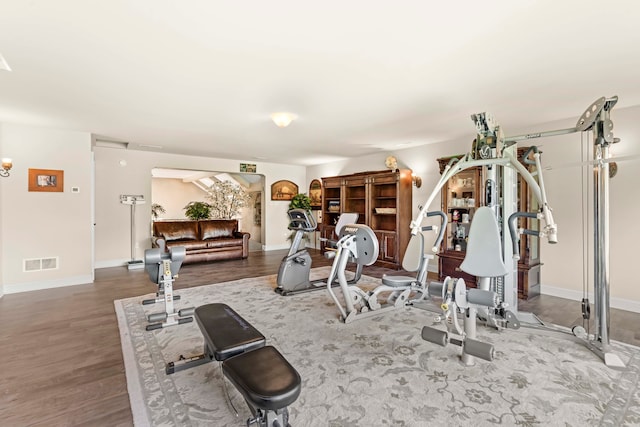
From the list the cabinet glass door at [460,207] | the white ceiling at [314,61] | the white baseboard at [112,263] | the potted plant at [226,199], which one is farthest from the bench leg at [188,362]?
the potted plant at [226,199]

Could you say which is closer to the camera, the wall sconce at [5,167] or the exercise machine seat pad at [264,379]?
the exercise machine seat pad at [264,379]

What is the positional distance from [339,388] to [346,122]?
337 centimetres

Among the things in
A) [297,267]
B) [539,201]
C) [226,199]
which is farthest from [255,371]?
[226,199]

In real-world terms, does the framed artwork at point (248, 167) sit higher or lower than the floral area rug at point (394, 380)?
higher

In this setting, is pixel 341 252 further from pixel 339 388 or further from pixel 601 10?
pixel 601 10

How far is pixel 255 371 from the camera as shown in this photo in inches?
54.7

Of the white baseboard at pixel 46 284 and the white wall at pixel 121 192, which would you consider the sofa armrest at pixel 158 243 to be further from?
the white baseboard at pixel 46 284

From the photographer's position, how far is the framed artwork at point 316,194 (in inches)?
336

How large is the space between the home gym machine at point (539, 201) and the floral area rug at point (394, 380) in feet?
0.56

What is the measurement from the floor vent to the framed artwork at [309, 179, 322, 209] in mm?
5685

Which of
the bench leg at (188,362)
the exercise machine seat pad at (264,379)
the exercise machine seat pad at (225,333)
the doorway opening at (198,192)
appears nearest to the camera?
the exercise machine seat pad at (264,379)

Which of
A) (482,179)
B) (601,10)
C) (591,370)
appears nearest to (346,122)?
(482,179)

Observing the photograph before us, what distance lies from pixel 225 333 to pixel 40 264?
4595mm

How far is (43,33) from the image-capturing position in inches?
80.9
